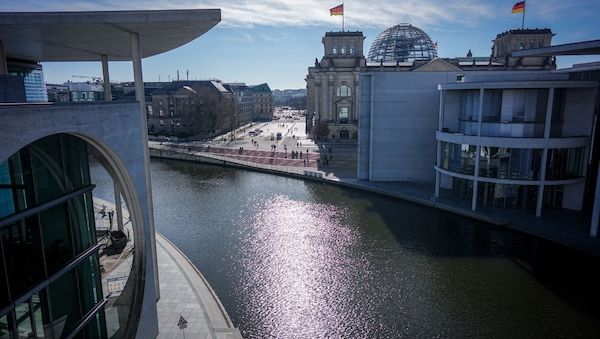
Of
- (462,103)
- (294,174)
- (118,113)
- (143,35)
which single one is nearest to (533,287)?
(462,103)

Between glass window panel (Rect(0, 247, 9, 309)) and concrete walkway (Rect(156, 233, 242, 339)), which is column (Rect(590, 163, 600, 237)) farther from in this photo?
glass window panel (Rect(0, 247, 9, 309))

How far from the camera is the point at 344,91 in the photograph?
81.4 metres

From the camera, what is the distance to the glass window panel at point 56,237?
10027 mm

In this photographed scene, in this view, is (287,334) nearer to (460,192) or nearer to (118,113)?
(118,113)

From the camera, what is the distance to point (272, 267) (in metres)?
23.5

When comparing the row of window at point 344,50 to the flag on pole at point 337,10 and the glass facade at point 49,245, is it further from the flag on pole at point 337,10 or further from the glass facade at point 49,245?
the glass facade at point 49,245

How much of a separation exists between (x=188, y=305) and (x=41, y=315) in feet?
30.2

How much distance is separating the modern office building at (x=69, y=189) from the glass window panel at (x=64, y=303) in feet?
0.09

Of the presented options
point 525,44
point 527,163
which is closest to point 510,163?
point 527,163

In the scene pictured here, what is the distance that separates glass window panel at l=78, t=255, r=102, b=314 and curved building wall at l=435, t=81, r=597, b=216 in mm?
28786

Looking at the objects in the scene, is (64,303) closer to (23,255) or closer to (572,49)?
(23,255)

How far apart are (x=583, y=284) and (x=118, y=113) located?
24292 mm

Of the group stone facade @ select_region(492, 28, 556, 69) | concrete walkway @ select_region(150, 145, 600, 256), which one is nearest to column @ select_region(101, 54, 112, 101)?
concrete walkway @ select_region(150, 145, 600, 256)

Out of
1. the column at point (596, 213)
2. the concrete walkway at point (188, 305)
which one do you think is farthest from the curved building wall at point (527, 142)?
the concrete walkway at point (188, 305)
